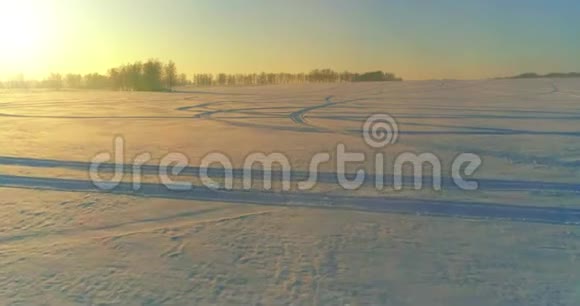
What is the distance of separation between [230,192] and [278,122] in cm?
809

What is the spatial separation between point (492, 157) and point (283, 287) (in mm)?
5659

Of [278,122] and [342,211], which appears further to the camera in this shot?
[278,122]

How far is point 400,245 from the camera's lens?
3.34m

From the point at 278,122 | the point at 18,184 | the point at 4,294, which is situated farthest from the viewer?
the point at 278,122

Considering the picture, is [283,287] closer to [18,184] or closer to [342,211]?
[342,211]

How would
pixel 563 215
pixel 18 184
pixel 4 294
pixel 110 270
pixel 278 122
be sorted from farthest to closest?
A: pixel 278 122 → pixel 18 184 → pixel 563 215 → pixel 110 270 → pixel 4 294

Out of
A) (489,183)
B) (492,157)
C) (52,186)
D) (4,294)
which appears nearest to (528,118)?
(492,157)

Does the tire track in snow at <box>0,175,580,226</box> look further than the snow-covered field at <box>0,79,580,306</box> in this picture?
Yes

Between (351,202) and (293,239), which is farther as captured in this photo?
(351,202)

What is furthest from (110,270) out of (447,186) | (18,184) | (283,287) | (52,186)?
(447,186)

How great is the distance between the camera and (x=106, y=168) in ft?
20.5

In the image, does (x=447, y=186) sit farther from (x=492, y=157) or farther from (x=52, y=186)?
(x=52, y=186)

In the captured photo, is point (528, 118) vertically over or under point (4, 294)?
over

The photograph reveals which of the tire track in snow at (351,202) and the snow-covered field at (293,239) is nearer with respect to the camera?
the snow-covered field at (293,239)
